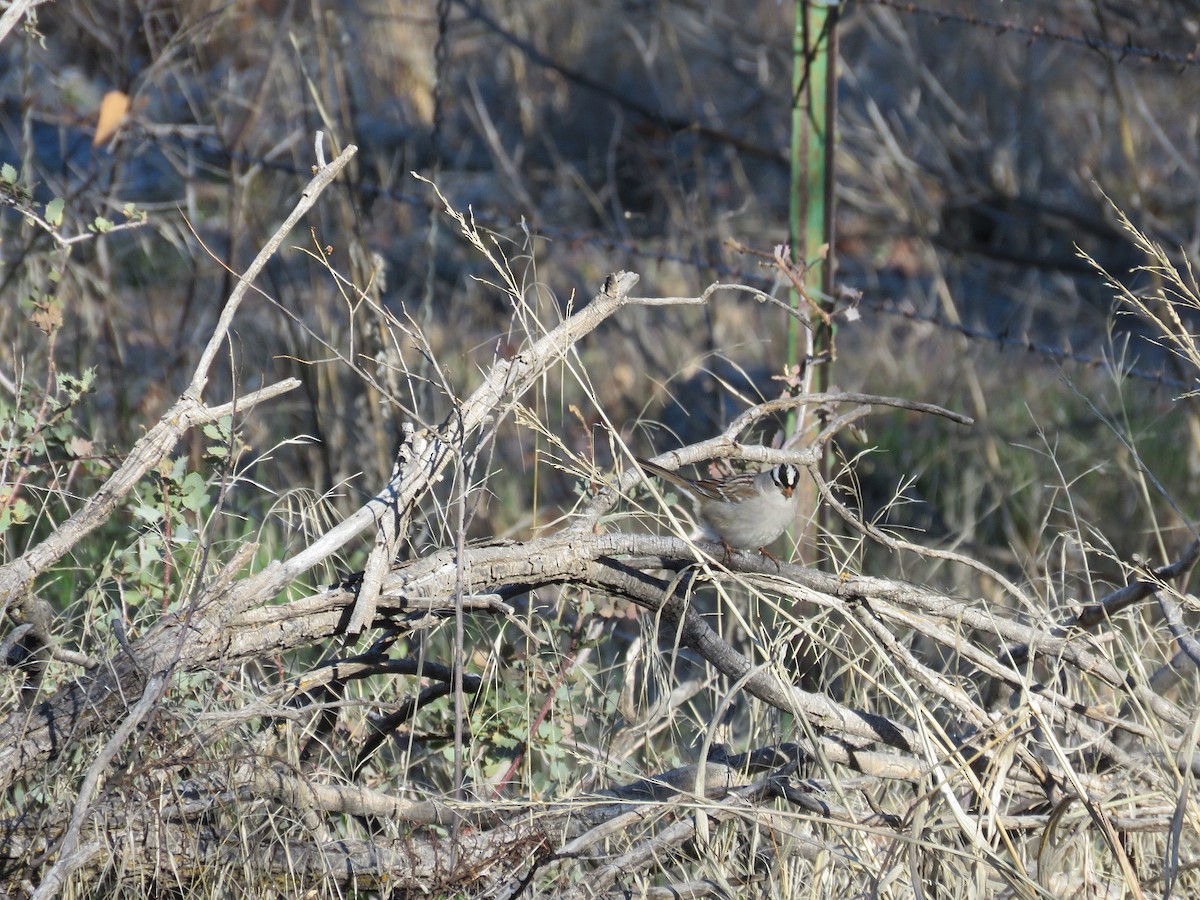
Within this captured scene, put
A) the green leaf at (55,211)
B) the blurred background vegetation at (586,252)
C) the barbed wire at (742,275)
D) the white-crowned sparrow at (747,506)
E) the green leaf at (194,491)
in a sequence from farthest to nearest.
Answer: the blurred background vegetation at (586,252) → the barbed wire at (742,275) → the white-crowned sparrow at (747,506) → the green leaf at (194,491) → the green leaf at (55,211)

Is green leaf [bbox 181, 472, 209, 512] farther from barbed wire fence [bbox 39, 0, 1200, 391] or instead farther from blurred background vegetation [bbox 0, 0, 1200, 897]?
barbed wire fence [bbox 39, 0, 1200, 391]

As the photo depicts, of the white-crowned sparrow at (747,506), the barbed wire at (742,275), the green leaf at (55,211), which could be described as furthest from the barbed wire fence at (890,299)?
the green leaf at (55,211)

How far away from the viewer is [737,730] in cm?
391

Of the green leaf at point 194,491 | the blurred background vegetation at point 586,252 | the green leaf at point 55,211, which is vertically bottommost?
the blurred background vegetation at point 586,252

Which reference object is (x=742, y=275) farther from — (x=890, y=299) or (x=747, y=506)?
(x=890, y=299)

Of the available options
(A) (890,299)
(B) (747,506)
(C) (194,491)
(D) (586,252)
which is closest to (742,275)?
(B) (747,506)

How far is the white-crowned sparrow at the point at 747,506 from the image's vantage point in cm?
337

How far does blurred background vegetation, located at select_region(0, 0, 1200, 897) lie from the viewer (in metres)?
3.85

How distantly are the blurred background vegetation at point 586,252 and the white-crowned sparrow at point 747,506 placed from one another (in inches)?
9.6

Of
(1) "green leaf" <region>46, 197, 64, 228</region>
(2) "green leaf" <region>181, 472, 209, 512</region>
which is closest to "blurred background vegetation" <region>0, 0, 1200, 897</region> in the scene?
(2) "green leaf" <region>181, 472, 209, 512</region>

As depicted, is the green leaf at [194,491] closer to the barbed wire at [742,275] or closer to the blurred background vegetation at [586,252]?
the blurred background vegetation at [586,252]

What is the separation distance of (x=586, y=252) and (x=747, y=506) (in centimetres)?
596

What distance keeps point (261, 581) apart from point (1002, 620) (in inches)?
61.2

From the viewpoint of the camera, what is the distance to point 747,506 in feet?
11.2
